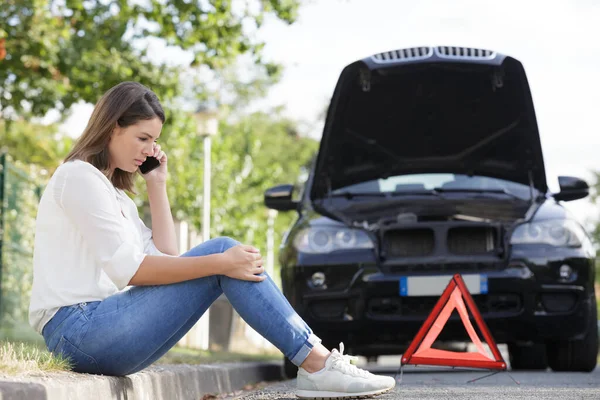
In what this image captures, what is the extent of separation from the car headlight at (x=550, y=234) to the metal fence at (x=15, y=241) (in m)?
5.90

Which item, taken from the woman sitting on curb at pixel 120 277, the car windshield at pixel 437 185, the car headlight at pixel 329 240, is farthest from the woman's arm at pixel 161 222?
the car windshield at pixel 437 185

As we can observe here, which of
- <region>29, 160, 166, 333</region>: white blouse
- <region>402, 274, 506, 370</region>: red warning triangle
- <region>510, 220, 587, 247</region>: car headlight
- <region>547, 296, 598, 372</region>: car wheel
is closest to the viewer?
<region>29, 160, 166, 333</region>: white blouse

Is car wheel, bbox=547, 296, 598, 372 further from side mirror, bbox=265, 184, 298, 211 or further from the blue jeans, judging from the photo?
the blue jeans

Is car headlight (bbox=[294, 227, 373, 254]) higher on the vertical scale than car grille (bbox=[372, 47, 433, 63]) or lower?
lower

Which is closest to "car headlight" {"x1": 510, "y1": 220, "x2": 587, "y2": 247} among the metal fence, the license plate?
the license plate

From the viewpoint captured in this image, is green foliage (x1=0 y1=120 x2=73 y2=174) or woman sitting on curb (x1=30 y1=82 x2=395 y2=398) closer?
woman sitting on curb (x1=30 y1=82 x2=395 y2=398)

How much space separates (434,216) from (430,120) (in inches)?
48.2

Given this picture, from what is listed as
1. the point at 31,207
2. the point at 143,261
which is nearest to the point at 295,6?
the point at 31,207

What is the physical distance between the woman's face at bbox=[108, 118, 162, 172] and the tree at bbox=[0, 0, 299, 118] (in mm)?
9044

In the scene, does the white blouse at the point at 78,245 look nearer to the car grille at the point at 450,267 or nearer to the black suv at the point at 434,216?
the black suv at the point at 434,216

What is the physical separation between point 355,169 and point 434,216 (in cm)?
104

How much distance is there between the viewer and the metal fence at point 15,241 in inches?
438

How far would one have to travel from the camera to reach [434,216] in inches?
261

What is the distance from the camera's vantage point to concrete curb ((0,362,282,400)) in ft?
10.2
